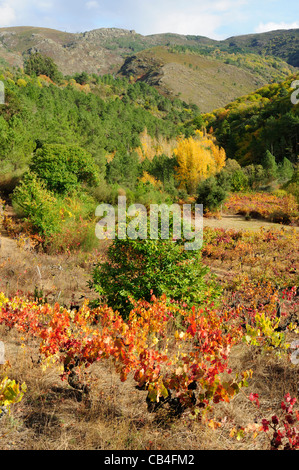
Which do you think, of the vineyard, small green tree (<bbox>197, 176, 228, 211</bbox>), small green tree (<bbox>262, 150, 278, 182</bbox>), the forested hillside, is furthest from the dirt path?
the forested hillside

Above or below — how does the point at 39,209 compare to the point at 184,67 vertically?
below

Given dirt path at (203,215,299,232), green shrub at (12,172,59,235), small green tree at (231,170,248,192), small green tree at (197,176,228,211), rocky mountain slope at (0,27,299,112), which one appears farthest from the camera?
rocky mountain slope at (0,27,299,112)

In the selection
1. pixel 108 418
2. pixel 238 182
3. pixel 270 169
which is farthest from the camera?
pixel 270 169

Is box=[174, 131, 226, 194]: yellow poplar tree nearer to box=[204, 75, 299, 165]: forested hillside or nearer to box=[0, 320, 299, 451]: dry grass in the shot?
box=[204, 75, 299, 165]: forested hillside

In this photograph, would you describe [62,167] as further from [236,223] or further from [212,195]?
[236,223]

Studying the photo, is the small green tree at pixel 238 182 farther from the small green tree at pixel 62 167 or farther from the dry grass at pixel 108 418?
the dry grass at pixel 108 418

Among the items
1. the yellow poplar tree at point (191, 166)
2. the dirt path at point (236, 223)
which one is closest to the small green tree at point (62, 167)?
the dirt path at point (236, 223)

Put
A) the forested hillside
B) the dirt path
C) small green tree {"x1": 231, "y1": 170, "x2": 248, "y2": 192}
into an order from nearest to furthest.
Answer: the dirt path
small green tree {"x1": 231, "y1": 170, "x2": 248, "y2": 192}
the forested hillside

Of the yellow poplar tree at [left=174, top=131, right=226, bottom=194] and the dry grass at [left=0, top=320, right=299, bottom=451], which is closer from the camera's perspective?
the dry grass at [left=0, top=320, right=299, bottom=451]

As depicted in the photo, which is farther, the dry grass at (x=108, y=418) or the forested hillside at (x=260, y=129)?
the forested hillside at (x=260, y=129)

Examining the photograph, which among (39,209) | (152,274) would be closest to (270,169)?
(39,209)

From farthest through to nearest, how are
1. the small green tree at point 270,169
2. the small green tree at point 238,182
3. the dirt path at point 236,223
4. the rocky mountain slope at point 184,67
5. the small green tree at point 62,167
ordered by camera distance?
the rocky mountain slope at point 184,67, the small green tree at point 270,169, the small green tree at point 238,182, the dirt path at point 236,223, the small green tree at point 62,167

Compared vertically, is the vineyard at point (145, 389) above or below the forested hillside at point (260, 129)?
below

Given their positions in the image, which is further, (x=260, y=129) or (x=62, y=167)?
(x=260, y=129)
